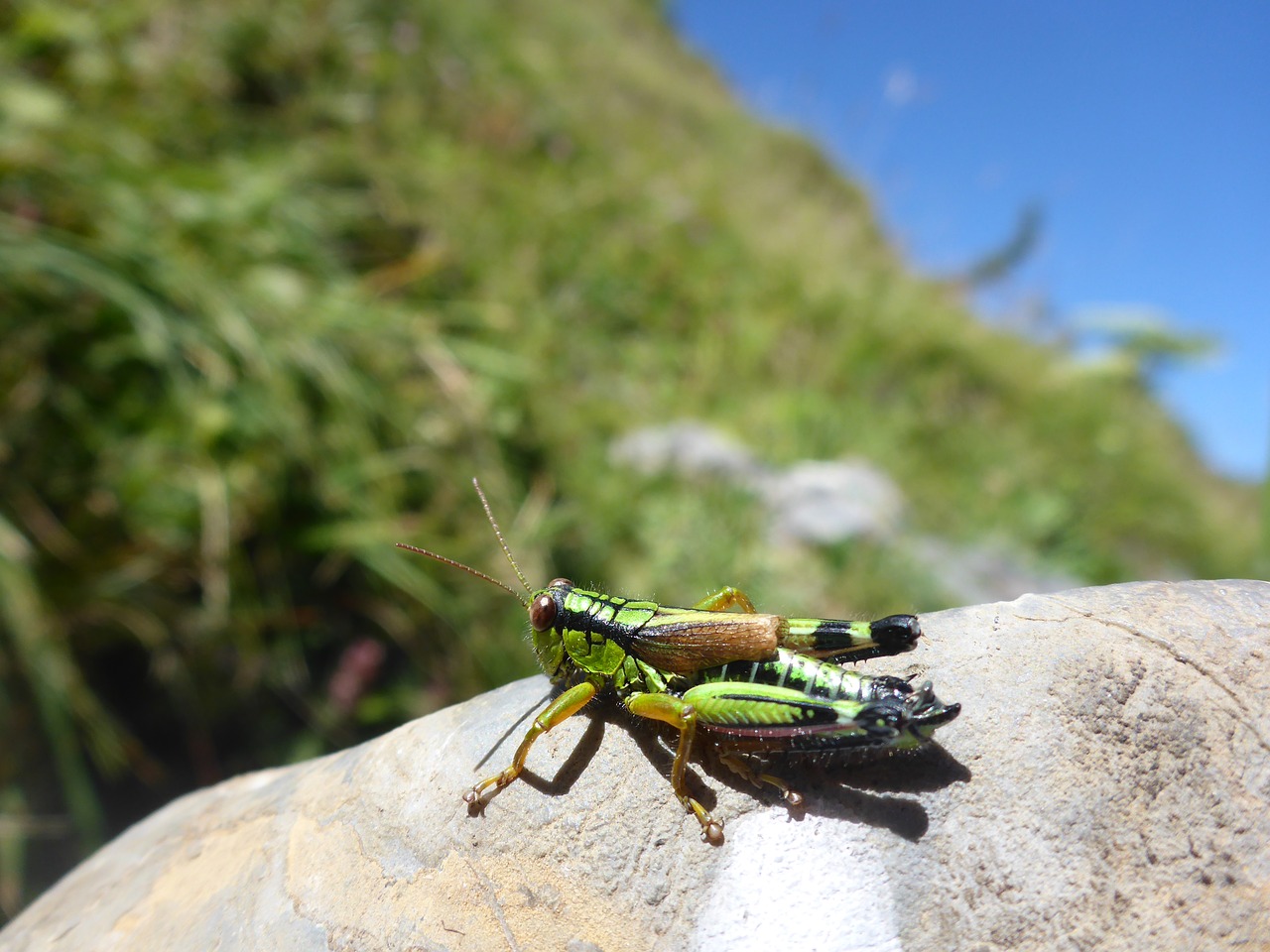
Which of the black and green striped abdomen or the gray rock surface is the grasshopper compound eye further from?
the black and green striped abdomen

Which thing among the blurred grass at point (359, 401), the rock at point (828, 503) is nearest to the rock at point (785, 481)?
the rock at point (828, 503)

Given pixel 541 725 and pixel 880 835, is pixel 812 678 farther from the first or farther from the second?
pixel 541 725

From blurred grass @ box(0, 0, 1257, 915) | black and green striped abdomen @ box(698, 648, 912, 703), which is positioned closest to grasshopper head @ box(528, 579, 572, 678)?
black and green striped abdomen @ box(698, 648, 912, 703)

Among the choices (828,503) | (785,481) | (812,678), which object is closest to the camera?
(812,678)

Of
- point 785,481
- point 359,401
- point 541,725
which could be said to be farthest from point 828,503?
point 541,725

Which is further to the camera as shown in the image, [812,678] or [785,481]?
[785,481]

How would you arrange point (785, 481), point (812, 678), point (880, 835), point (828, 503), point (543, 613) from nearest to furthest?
point (880, 835), point (812, 678), point (543, 613), point (828, 503), point (785, 481)

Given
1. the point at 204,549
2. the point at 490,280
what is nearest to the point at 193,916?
the point at 204,549
